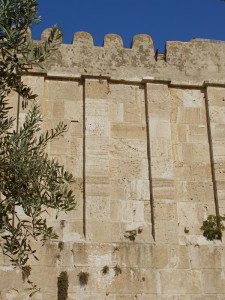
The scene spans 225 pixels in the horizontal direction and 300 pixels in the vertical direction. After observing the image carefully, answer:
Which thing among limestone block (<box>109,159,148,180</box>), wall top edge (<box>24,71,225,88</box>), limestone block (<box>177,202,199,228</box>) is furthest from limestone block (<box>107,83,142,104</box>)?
limestone block (<box>177,202,199,228</box>)

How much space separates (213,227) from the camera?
12891 mm

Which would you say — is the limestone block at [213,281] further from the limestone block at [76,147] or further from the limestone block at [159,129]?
the limestone block at [76,147]

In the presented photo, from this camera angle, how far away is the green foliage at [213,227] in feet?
42.0

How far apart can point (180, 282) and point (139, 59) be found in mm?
5923

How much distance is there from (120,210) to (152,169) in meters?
1.30

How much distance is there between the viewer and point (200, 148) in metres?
13.7

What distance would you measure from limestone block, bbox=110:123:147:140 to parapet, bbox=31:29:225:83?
1.40m

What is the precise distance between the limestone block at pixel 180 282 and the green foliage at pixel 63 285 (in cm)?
215

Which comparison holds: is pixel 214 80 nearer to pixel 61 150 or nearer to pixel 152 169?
pixel 152 169

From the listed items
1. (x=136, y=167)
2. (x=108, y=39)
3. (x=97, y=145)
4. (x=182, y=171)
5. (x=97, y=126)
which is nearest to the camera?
(x=97, y=145)

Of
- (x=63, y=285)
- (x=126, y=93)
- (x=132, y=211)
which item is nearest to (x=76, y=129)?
(x=126, y=93)

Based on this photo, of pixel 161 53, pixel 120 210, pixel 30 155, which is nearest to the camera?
pixel 30 155

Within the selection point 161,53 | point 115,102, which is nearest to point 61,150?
point 115,102

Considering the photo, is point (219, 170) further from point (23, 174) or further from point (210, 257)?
point (23, 174)
